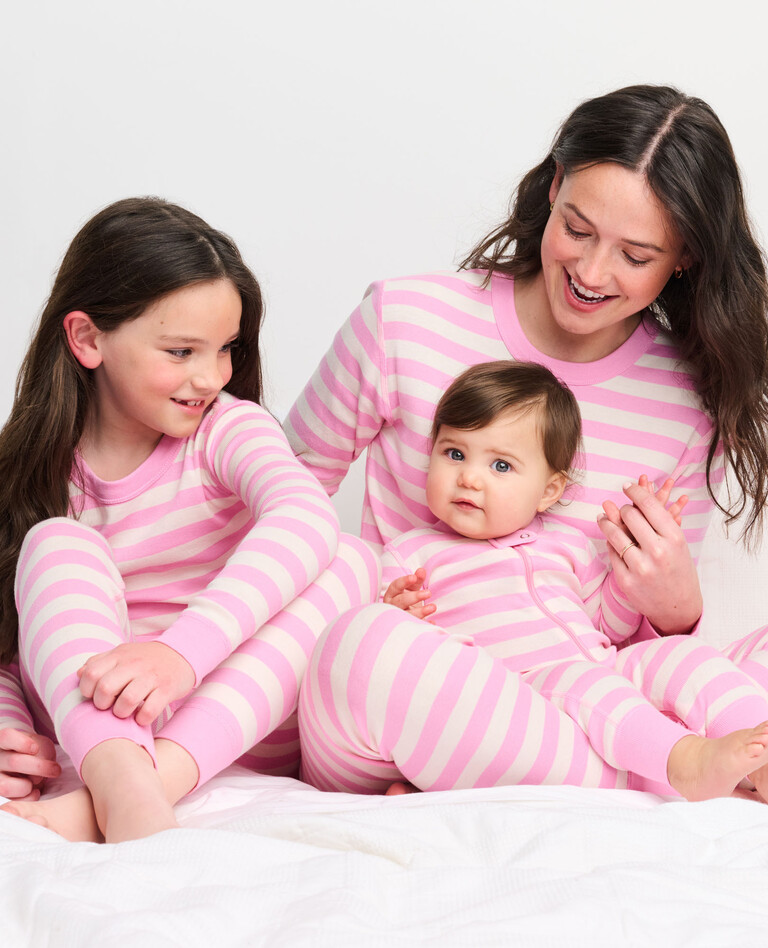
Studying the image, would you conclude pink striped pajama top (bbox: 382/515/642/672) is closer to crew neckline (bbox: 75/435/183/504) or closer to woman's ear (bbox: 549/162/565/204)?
crew neckline (bbox: 75/435/183/504)

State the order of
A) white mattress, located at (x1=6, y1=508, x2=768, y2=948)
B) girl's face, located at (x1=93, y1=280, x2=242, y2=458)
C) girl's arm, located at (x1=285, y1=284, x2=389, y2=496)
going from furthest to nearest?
girl's arm, located at (x1=285, y1=284, x2=389, y2=496)
girl's face, located at (x1=93, y1=280, x2=242, y2=458)
white mattress, located at (x1=6, y1=508, x2=768, y2=948)

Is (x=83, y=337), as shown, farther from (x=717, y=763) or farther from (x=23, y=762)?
(x=717, y=763)

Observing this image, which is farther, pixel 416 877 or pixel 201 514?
pixel 201 514

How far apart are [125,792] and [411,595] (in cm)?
46

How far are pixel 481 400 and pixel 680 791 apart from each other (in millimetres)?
546

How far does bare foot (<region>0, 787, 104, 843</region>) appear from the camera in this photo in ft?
3.41

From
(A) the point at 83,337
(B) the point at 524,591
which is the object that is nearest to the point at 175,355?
(A) the point at 83,337

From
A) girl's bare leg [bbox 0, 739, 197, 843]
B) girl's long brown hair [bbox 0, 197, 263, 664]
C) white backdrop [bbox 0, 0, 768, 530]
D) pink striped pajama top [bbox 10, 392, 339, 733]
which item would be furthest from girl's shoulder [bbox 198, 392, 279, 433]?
white backdrop [bbox 0, 0, 768, 530]

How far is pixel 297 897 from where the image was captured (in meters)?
0.81

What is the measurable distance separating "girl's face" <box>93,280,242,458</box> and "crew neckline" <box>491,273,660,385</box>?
1.30 ft

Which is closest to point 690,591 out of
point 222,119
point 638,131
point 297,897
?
point 638,131

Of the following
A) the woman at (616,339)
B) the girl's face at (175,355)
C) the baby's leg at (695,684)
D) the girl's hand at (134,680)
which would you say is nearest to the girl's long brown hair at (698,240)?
the woman at (616,339)

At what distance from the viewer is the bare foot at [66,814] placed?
104 cm

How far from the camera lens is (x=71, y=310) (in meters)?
1.42
